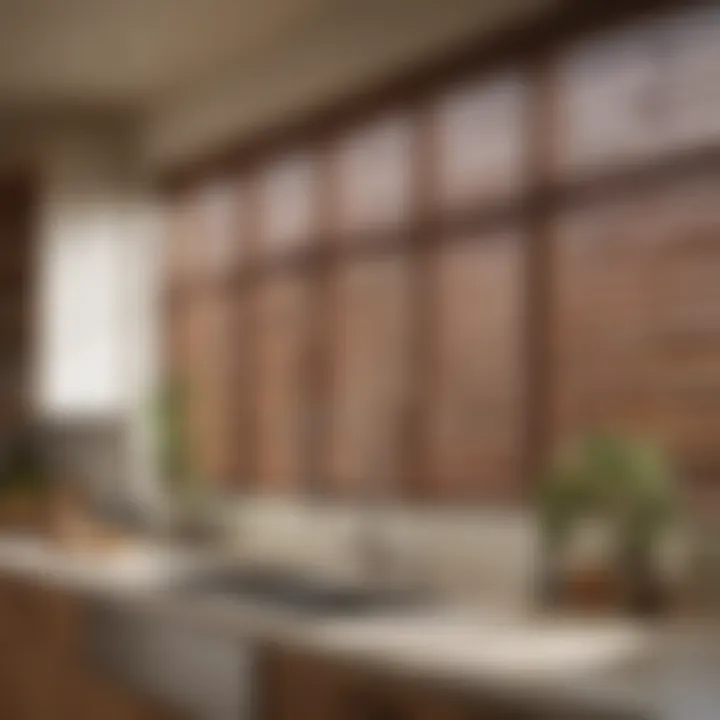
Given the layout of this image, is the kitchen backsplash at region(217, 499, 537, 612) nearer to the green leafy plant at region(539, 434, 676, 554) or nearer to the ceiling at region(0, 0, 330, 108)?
the green leafy plant at region(539, 434, 676, 554)

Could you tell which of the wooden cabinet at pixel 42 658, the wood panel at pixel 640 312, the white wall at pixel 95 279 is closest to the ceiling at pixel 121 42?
the white wall at pixel 95 279

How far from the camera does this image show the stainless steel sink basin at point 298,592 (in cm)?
98

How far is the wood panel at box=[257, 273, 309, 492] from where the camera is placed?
3.30ft

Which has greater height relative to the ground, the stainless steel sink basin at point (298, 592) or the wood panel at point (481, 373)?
the wood panel at point (481, 373)

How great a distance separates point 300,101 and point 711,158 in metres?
0.33

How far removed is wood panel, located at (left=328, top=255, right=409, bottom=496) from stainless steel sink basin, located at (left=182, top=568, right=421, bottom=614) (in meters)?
0.08

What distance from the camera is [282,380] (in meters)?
1.03

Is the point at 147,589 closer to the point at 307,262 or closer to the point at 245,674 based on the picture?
the point at 245,674

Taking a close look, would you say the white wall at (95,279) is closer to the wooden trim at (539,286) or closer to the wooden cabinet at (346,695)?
the wooden cabinet at (346,695)

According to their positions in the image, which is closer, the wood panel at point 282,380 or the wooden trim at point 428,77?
the wooden trim at point 428,77

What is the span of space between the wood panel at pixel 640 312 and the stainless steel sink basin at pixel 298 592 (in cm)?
20

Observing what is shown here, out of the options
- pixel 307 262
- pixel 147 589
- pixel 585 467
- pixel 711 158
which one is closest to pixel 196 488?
pixel 147 589

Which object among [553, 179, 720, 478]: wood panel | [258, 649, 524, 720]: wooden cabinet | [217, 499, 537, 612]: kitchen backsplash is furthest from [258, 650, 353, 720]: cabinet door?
[553, 179, 720, 478]: wood panel

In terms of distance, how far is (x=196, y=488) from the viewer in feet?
3.37
